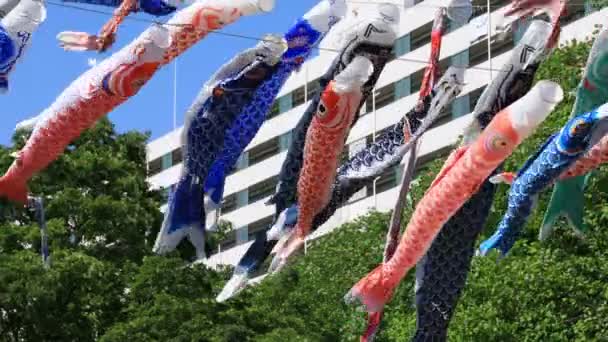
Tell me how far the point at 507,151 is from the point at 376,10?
1880mm

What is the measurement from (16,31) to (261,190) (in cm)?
3581

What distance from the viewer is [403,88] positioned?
46.7 m

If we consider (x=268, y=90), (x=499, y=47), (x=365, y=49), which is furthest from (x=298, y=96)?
(x=365, y=49)

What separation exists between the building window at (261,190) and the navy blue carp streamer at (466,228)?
1339 inches

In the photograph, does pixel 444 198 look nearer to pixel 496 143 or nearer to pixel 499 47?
pixel 496 143

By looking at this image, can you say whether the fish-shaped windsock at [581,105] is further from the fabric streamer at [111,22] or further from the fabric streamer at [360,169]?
the fabric streamer at [111,22]

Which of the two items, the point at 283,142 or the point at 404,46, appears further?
the point at 283,142

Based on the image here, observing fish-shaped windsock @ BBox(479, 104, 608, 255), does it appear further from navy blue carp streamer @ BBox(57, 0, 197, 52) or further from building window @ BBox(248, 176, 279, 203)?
building window @ BBox(248, 176, 279, 203)

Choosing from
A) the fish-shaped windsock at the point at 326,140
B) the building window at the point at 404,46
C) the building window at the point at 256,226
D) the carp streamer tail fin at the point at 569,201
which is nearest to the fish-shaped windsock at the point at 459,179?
the fish-shaped windsock at the point at 326,140

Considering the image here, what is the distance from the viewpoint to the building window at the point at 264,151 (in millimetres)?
50656

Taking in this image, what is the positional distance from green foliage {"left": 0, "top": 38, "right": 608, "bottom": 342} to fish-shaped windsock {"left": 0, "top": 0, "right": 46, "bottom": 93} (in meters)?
8.58

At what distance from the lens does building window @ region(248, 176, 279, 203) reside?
50.8m

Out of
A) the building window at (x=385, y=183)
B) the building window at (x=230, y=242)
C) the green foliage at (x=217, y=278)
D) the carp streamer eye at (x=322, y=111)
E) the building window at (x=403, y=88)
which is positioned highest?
the carp streamer eye at (x=322, y=111)

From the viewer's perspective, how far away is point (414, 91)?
4588 centimetres
